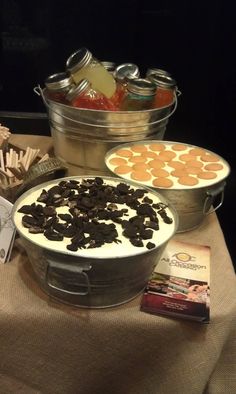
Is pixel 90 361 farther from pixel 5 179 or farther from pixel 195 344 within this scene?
pixel 5 179

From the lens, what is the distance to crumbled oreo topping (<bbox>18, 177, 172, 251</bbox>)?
2.27 ft

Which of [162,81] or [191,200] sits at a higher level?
[162,81]

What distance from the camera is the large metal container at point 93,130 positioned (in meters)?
1.00

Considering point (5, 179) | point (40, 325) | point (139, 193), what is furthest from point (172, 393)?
point (5, 179)

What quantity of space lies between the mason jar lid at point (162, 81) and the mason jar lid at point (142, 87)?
84 millimetres

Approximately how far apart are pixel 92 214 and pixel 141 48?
0.90m

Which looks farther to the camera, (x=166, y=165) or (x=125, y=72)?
(x=125, y=72)

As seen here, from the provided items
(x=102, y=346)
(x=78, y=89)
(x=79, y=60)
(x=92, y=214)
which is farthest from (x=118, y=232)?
(x=79, y=60)

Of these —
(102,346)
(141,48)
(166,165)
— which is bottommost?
(102,346)

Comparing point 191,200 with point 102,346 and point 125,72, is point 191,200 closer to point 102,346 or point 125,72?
point 102,346

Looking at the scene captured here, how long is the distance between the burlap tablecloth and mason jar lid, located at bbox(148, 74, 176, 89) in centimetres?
60

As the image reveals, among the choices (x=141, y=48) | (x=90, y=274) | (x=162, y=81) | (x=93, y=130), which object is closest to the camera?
(x=90, y=274)

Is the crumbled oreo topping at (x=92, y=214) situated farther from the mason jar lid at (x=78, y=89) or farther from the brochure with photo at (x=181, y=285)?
the mason jar lid at (x=78, y=89)

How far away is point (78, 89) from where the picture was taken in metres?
1.03
